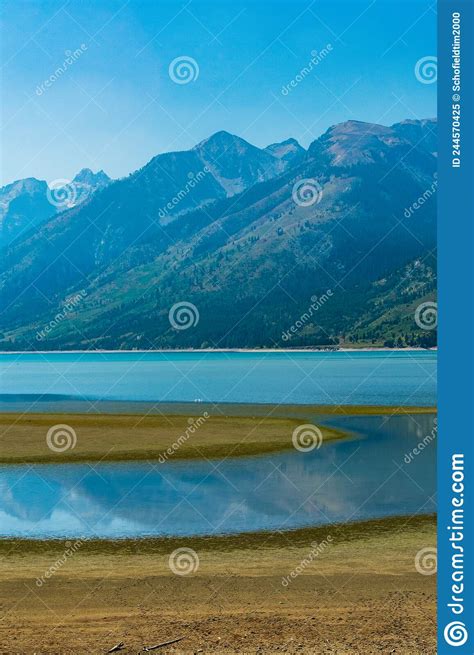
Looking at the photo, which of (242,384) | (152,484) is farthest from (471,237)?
(242,384)

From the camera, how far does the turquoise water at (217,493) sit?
34.9 m

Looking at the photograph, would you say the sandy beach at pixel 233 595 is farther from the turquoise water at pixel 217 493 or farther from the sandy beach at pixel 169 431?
the sandy beach at pixel 169 431

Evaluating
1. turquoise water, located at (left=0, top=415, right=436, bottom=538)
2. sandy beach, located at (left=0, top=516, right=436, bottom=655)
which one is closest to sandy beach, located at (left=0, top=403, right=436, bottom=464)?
turquoise water, located at (left=0, top=415, right=436, bottom=538)

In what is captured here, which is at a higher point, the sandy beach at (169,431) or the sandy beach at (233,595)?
the sandy beach at (169,431)

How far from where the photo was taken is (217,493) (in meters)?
42.0

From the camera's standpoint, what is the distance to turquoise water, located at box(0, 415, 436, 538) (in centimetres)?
3494

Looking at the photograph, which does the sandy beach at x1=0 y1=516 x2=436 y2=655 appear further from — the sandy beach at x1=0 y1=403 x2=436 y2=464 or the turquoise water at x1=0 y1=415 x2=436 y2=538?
the sandy beach at x1=0 y1=403 x2=436 y2=464

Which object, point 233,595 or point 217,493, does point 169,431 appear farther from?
point 233,595

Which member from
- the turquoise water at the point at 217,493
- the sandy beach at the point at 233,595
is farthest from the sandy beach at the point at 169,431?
the sandy beach at the point at 233,595

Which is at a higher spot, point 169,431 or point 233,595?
point 169,431

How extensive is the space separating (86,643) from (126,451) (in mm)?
41156

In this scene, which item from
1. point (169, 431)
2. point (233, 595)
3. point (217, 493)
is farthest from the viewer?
point (169, 431)

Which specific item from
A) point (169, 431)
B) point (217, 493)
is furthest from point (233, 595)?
point (169, 431)

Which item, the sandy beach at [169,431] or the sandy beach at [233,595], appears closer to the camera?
the sandy beach at [233,595]
